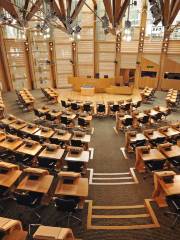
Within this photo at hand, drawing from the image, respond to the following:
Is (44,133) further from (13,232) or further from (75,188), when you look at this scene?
(13,232)

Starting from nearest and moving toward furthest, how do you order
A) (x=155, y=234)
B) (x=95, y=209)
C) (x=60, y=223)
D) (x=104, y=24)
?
1. (x=155, y=234)
2. (x=60, y=223)
3. (x=95, y=209)
4. (x=104, y=24)

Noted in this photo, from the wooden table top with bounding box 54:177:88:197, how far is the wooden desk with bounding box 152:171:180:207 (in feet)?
7.13

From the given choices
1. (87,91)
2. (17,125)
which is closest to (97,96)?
(87,91)

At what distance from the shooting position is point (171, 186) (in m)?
5.62

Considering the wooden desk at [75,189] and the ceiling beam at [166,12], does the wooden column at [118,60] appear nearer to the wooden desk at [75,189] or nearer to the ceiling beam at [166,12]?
the ceiling beam at [166,12]

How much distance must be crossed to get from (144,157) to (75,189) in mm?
2925

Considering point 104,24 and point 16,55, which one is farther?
point 16,55

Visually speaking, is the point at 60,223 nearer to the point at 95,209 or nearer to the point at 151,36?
the point at 95,209

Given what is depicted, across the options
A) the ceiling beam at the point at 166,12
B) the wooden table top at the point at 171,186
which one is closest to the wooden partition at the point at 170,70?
the ceiling beam at the point at 166,12

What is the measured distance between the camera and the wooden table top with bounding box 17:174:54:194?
542cm

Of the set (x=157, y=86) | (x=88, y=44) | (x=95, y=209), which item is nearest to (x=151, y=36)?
(x=157, y=86)

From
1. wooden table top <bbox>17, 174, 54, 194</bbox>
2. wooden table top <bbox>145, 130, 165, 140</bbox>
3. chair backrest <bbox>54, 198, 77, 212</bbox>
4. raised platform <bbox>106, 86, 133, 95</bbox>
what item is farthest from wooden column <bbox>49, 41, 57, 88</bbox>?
chair backrest <bbox>54, 198, 77, 212</bbox>

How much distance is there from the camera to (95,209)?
580 cm

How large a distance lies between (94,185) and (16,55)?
16.1 metres
